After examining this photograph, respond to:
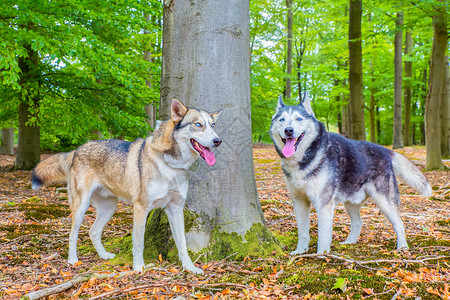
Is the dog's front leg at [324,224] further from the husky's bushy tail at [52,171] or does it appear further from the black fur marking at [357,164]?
the husky's bushy tail at [52,171]

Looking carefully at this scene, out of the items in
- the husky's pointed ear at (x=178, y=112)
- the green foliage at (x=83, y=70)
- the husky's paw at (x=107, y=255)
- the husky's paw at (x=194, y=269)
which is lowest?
the husky's paw at (x=107, y=255)

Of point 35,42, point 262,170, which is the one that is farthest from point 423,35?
point 35,42

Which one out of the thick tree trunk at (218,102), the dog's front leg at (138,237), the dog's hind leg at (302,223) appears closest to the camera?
the dog's front leg at (138,237)

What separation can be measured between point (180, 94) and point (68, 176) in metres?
1.70

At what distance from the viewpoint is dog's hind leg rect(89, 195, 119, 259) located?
4012 millimetres

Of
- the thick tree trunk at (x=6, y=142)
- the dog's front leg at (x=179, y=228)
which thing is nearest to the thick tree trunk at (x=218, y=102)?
the dog's front leg at (x=179, y=228)

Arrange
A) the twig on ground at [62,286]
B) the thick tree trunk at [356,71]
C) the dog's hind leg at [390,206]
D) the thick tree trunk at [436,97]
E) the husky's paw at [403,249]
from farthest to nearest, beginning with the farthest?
the thick tree trunk at [436,97] → the thick tree trunk at [356,71] → the dog's hind leg at [390,206] → the husky's paw at [403,249] → the twig on ground at [62,286]

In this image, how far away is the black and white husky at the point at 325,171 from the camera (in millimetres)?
3758

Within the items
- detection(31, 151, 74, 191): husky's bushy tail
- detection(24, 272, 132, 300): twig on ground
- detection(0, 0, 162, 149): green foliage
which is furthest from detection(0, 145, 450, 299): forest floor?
detection(0, 0, 162, 149): green foliage

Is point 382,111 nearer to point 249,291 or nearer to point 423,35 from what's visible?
point 423,35

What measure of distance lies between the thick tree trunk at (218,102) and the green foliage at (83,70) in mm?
4700

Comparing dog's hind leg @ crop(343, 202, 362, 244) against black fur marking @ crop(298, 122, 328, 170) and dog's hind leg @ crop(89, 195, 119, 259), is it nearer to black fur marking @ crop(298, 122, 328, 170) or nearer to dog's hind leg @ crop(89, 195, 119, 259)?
black fur marking @ crop(298, 122, 328, 170)

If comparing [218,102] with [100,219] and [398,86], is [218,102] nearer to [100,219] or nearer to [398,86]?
[100,219]

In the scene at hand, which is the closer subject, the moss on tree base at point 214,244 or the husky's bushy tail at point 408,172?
the moss on tree base at point 214,244
